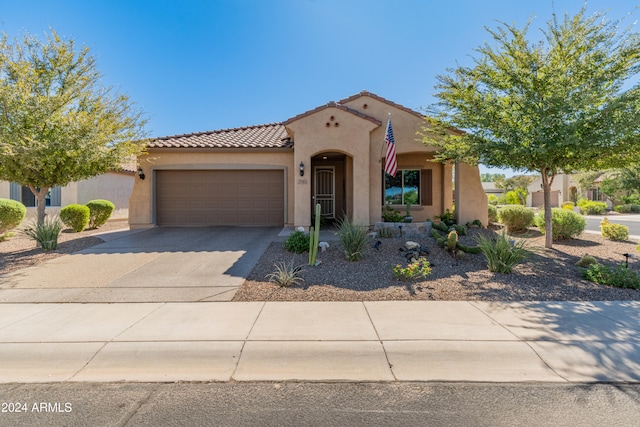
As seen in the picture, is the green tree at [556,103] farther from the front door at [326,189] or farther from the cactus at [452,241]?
the front door at [326,189]

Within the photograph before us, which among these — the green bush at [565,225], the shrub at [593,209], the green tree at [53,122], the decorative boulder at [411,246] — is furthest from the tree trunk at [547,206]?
the shrub at [593,209]

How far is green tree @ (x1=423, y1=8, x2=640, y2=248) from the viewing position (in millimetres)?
7496

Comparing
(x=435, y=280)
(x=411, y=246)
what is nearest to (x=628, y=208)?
(x=411, y=246)

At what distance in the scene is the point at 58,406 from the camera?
2955 mm

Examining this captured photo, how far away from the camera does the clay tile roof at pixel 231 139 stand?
13.0 metres

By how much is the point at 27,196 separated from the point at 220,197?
37.0 ft

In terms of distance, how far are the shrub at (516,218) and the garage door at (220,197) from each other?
9.12 m

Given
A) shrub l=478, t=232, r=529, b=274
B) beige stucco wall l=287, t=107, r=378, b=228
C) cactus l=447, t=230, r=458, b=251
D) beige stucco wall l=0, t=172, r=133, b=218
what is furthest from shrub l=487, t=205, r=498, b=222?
beige stucco wall l=0, t=172, r=133, b=218

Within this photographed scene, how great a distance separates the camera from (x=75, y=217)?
42.7ft

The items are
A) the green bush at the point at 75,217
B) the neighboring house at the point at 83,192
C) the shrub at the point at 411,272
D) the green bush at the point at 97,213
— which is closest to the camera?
the shrub at the point at 411,272

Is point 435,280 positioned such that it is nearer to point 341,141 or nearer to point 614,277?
point 614,277

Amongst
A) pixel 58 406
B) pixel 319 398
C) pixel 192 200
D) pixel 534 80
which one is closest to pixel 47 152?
pixel 192 200

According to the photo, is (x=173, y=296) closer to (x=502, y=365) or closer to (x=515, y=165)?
(x=502, y=365)

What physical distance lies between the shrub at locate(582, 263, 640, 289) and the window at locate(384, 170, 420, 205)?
24.3ft
